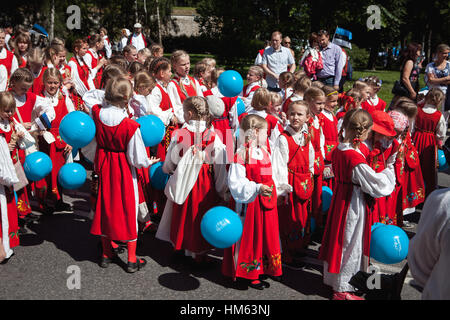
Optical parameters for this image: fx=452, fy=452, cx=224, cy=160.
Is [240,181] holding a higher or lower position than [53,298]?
higher

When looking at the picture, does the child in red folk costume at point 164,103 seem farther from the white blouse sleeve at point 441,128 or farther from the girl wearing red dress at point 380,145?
the white blouse sleeve at point 441,128

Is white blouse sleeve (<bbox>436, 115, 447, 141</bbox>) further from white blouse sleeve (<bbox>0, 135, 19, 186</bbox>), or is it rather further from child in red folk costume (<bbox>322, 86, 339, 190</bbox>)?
white blouse sleeve (<bbox>0, 135, 19, 186</bbox>)

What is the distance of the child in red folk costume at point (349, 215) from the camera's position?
3.86 m

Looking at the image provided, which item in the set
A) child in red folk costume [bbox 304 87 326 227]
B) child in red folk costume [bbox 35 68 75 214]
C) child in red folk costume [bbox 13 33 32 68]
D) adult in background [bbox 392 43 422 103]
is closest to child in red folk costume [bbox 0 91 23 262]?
child in red folk costume [bbox 35 68 75 214]

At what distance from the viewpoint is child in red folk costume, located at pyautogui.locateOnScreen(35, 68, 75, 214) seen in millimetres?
5609

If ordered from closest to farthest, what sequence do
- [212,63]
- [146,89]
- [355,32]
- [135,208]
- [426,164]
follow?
[135,208] < [146,89] < [426,164] < [212,63] < [355,32]

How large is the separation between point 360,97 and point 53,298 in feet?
15.1

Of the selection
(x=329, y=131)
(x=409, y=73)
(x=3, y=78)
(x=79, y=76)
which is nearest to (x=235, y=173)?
(x=329, y=131)

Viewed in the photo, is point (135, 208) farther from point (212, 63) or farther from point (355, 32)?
point (355, 32)

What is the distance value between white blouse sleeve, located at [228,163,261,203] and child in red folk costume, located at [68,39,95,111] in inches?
172

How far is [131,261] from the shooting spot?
4398mm

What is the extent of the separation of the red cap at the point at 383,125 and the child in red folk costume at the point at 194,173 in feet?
4.69

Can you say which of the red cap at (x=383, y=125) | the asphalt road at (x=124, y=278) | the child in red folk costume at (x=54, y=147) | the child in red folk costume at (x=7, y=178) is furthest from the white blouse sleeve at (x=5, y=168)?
the red cap at (x=383, y=125)
